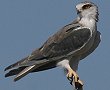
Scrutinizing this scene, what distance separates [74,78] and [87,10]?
193 cm

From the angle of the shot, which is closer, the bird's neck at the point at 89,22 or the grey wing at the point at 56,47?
the grey wing at the point at 56,47

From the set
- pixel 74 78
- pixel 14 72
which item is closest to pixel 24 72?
pixel 14 72

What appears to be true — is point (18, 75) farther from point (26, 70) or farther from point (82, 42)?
point (82, 42)

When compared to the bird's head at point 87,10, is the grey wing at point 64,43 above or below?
below

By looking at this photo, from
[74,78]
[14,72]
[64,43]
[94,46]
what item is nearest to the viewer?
[74,78]

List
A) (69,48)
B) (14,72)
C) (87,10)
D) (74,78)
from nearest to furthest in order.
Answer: (74,78), (14,72), (69,48), (87,10)

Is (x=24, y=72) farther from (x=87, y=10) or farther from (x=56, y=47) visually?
(x=87, y=10)

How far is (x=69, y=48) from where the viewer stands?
14.1 meters

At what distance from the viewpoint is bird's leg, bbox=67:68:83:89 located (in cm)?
1303

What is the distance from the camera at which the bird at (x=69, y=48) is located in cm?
1353

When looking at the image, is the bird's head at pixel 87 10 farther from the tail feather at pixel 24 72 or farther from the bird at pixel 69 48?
the tail feather at pixel 24 72

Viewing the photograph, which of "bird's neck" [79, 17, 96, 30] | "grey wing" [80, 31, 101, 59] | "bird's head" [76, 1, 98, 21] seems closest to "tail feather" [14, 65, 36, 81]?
"grey wing" [80, 31, 101, 59]

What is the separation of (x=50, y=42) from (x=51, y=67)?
29.7 inches

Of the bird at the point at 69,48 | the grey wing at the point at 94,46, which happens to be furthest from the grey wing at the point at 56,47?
the grey wing at the point at 94,46
